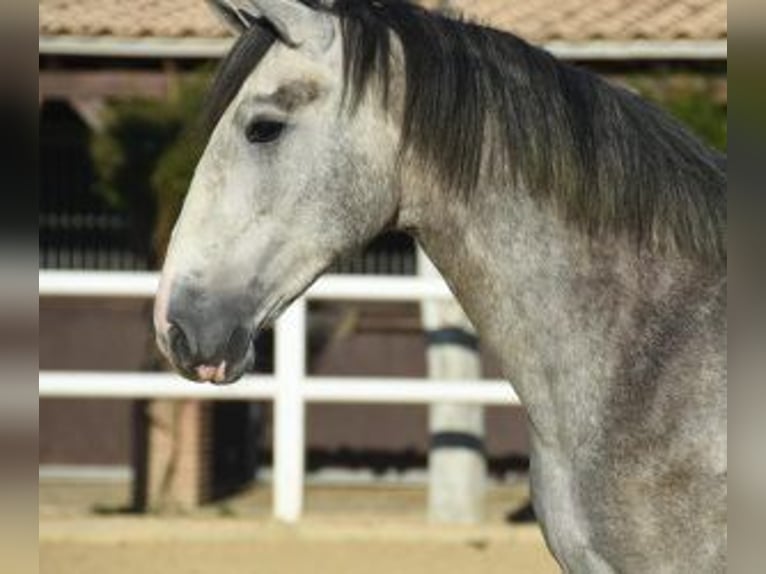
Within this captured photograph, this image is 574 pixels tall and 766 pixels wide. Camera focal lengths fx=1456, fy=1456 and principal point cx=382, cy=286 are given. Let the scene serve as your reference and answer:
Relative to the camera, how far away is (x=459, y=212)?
9.20ft

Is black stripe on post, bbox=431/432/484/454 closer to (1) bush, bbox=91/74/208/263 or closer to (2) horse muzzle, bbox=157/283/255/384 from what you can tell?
(1) bush, bbox=91/74/208/263

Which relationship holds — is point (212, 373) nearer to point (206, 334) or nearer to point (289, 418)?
point (206, 334)

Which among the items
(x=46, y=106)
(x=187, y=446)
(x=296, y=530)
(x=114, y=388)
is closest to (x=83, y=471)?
(x=187, y=446)

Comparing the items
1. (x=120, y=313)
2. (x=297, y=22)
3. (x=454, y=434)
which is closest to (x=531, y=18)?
(x=454, y=434)

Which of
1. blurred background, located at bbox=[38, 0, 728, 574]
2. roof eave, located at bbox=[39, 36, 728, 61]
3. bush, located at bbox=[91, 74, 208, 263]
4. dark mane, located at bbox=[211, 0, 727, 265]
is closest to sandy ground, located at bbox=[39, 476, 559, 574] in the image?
blurred background, located at bbox=[38, 0, 728, 574]

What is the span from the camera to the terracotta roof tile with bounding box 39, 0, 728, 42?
9.39 metres

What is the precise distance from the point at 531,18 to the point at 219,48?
2125 mm

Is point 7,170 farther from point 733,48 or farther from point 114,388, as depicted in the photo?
point 114,388

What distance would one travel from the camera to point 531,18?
9.87 metres

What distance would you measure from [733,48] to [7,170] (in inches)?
35.7

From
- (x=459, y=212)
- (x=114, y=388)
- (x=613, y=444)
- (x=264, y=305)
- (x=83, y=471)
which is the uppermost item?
(x=459, y=212)

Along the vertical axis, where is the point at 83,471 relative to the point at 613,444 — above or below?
below

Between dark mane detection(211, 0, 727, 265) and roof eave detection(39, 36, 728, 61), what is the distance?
20.5ft

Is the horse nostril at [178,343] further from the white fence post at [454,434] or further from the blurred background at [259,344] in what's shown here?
the white fence post at [454,434]
